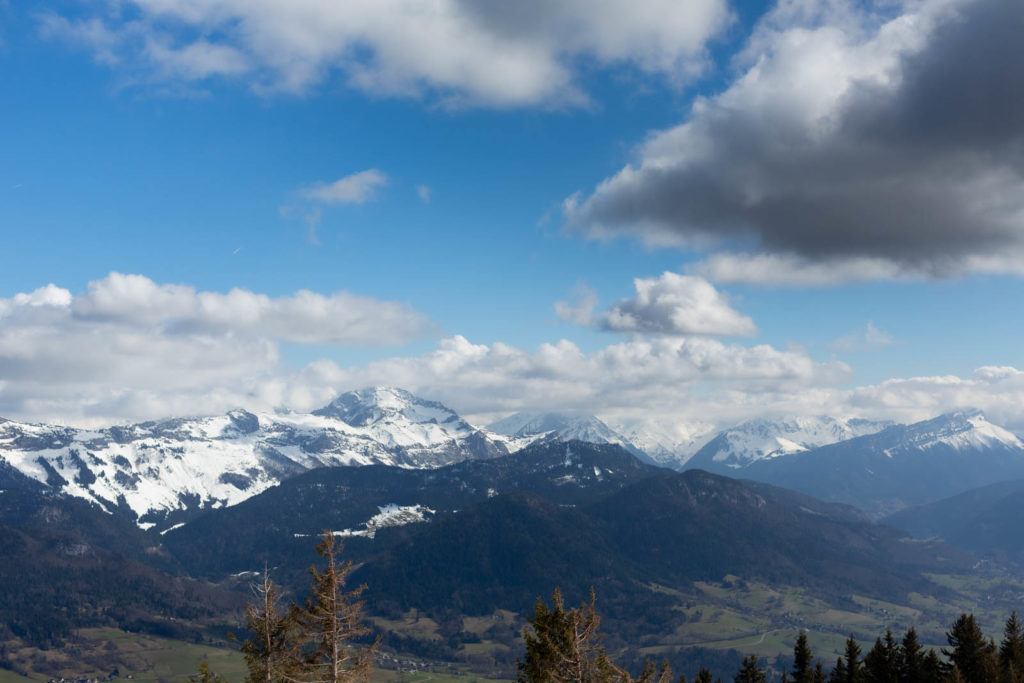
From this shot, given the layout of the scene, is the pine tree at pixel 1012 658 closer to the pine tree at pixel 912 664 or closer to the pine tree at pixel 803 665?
the pine tree at pixel 912 664

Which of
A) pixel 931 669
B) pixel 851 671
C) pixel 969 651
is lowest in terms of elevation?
pixel 851 671

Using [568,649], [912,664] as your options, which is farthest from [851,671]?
[568,649]

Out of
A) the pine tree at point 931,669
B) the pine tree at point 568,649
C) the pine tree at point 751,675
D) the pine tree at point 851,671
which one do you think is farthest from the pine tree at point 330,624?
the pine tree at point 931,669

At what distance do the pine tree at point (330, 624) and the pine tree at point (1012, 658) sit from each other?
57.1 m

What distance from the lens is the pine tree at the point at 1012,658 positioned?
7112 cm

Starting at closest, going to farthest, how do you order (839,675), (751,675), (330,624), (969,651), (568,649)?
1. (568,649)
2. (330,624)
3. (969,651)
4. (751,675)
5. (839,675)

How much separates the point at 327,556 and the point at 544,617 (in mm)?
13581

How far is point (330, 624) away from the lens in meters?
44.1

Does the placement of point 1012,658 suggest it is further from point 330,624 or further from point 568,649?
point 330,624

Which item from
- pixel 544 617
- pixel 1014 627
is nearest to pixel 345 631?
pixel 544 617

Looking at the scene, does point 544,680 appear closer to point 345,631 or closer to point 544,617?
point 544,617

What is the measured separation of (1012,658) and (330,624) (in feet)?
257

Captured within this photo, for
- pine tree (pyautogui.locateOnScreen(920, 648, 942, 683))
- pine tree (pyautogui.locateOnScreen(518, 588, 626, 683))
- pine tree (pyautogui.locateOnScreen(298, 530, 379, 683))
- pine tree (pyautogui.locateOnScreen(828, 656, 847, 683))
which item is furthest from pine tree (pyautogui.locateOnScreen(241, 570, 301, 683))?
pine tree (pyautogui.locateOnScreen(828, 656, 847, 683))

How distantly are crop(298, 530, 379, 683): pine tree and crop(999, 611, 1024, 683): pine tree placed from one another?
57.1 meters
